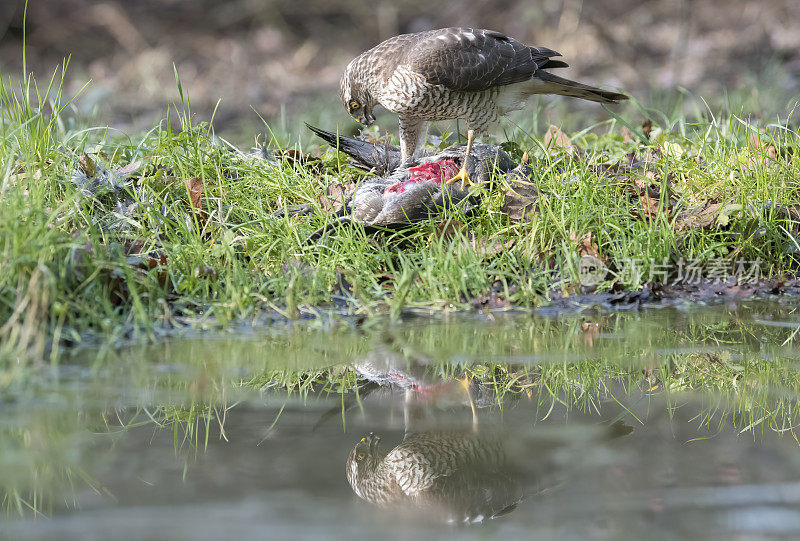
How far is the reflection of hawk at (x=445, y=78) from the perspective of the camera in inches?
195

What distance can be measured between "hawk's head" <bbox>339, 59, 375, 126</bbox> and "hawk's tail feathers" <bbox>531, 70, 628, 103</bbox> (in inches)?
39.7

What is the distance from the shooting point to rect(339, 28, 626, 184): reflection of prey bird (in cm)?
495

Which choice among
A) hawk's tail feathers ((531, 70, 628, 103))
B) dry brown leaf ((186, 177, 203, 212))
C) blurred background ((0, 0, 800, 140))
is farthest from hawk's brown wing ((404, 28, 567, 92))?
blurred background ((0, 0, 800, 140))

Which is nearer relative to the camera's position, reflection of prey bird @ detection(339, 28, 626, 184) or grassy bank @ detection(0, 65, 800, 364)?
grassy bank @ detection(0, 65, 800, 364)

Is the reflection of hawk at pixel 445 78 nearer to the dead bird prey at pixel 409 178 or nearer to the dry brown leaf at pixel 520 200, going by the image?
the dead bird prey at pixel 409 178

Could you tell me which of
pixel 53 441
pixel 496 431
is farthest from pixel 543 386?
pixel 53 441

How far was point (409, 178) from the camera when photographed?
4.77 meters

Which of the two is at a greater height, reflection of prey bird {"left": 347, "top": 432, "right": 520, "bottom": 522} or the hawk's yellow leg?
the hawk's yellow leg

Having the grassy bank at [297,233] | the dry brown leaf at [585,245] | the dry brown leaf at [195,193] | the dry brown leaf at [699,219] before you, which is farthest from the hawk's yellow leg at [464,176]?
the dry brown leaf at [195,193]

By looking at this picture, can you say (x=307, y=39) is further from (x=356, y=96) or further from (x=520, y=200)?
(x=520, y=200)

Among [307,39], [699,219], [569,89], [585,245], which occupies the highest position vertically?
[307,39]

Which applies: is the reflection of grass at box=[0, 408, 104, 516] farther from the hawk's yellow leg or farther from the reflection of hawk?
the reflection of hawk

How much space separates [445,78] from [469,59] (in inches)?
8.4

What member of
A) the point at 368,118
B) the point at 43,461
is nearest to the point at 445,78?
the point at 368,118
